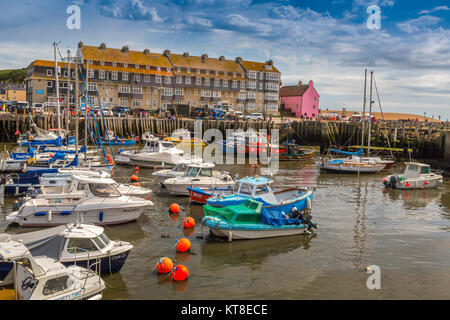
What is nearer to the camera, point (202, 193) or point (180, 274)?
point (180, 274)

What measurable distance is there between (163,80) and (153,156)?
43184mm

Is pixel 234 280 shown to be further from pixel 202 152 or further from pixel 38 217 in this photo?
pixel 202 152

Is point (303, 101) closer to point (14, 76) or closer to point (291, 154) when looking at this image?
point (291, 154)

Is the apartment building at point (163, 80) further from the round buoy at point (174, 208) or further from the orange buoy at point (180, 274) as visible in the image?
the orange buoy at point (180, 274)

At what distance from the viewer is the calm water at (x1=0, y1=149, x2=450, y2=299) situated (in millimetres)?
13734

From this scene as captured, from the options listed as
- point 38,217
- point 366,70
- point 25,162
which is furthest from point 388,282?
point 366,70

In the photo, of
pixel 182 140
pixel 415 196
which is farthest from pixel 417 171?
pixel 182 140

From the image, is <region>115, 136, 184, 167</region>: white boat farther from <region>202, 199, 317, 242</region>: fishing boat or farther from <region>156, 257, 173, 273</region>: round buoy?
<region>156, 257, 173, 273</region>: round buoy

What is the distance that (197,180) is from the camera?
2616cm

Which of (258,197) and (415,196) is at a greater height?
(258,197)

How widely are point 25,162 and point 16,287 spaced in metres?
23.0

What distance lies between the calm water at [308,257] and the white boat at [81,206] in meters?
0.61

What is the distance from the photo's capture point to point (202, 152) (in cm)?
5244

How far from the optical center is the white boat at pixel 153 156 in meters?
38.5
